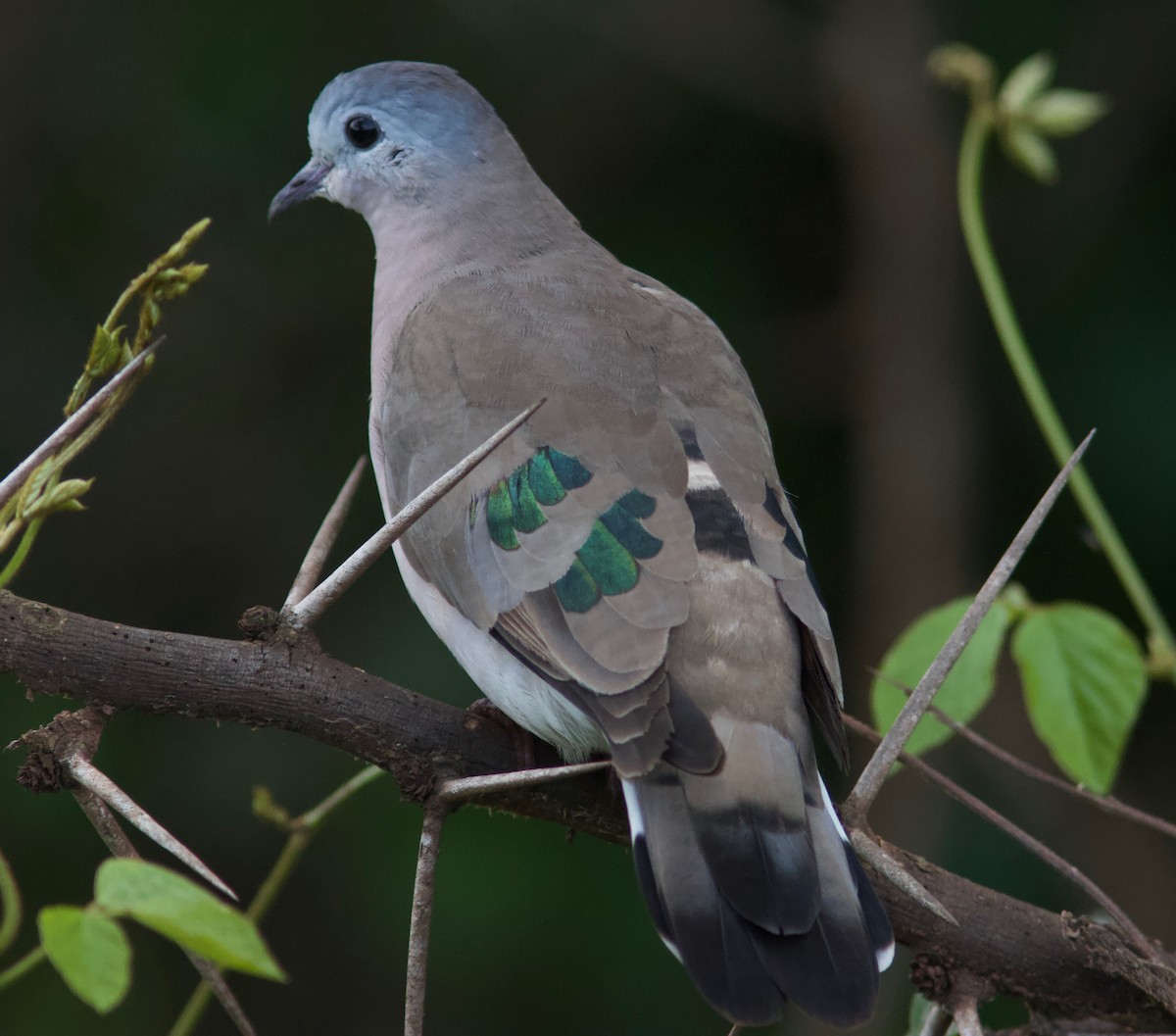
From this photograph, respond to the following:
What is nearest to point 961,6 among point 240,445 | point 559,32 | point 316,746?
point 559,32

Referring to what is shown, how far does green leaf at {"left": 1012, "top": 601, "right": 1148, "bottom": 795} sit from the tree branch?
0.39 meters

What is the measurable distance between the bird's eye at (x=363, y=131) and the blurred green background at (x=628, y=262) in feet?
3.41

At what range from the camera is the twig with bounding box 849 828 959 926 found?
1481 mm

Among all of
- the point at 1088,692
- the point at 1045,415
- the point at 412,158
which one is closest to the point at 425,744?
the point at 1088,692

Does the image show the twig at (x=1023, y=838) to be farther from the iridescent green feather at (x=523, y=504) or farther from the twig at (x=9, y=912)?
the twig at (x=9, y=912)

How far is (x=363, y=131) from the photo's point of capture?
Answer: 3.08 meters

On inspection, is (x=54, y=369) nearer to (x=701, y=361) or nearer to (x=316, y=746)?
(x=316, y=746)

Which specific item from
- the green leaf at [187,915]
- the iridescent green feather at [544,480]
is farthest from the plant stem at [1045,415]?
the green leaf at [187,915]

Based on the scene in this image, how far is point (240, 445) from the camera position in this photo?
175 inches

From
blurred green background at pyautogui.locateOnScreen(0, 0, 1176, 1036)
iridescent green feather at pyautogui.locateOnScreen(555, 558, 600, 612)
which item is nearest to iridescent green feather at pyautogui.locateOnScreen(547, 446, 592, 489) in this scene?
iridescent green feather at pyautogui.locateOnScreen(555, 558, 600, 612)

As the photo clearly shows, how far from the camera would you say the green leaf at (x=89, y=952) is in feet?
3.10

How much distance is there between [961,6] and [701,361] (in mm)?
2297

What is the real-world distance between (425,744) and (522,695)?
422mm

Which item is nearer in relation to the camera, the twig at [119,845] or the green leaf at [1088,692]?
the twig at [119,845]
